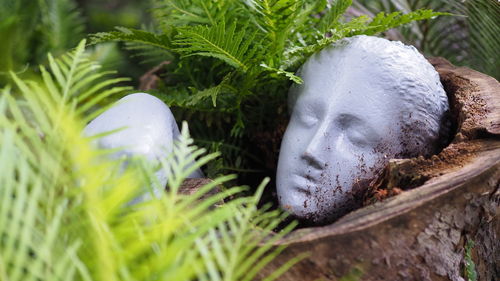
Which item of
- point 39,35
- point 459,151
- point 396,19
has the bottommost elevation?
point 39,35

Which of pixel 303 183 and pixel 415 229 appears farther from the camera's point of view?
pixel 303 183

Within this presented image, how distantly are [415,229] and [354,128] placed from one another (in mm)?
251

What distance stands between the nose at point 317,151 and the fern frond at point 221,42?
0.66 feet

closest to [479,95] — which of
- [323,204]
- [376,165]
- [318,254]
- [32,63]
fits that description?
[376,165]

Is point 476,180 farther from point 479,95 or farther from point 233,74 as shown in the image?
point 233,74

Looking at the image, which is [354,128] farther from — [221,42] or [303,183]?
[221,42]

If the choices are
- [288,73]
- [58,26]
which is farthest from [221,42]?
[58,26]

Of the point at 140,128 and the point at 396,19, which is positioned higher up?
the point at 396,19

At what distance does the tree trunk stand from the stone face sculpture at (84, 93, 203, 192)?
0.93ft

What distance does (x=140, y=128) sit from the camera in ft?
2.81

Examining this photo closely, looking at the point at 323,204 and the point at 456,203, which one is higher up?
the point at 456,203

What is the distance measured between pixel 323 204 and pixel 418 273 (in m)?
0.22

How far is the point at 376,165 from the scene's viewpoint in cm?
88

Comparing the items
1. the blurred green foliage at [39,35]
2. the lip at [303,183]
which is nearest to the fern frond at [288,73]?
the lip at [303,183]
